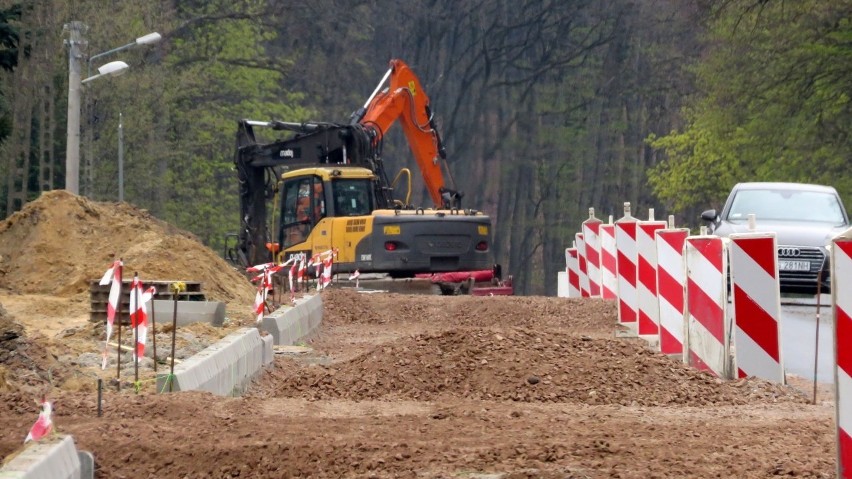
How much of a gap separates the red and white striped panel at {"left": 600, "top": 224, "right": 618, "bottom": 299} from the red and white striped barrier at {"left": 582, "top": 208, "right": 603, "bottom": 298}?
55.4 inches

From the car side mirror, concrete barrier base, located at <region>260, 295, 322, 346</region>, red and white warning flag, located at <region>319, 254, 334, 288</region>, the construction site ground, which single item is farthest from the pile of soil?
the car side mirror

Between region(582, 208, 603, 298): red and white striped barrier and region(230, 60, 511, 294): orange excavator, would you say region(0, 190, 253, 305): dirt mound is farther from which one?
region(230, 60, 511, 294): orange excavator

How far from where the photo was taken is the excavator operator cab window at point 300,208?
104 ft

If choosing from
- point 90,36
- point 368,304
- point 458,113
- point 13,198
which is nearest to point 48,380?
point 368,304

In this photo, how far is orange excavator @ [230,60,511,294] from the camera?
103 feet

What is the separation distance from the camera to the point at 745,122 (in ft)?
159

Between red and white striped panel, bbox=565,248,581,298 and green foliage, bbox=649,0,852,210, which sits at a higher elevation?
green foliage, bbox=649,0,852,210

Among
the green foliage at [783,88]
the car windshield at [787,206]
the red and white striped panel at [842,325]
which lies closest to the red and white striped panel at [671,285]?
the red and white striped panel at [842,325]

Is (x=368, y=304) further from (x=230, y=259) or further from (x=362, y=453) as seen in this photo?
(x=362, y=453)

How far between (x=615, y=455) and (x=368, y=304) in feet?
54.8

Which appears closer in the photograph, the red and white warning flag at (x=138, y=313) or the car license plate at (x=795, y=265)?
the red and white warning flag at (x=138, y=313)

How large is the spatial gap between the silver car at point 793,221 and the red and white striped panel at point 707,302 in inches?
398

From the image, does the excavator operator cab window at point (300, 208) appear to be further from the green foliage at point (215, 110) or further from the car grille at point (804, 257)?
the green foliage at point (215, 110)

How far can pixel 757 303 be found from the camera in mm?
11891
